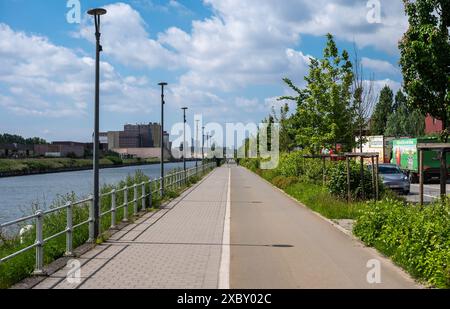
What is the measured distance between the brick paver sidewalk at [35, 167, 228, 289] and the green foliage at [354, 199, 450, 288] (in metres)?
2.96

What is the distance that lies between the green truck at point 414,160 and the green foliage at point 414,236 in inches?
818

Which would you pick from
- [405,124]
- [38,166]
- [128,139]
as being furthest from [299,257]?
[128,139]

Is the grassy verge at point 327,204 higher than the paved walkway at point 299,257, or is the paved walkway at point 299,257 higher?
the grassy verge at point 327,204

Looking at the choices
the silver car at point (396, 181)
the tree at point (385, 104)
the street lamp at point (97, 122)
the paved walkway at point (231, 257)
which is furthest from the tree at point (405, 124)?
the street lamp at point (97, 122)

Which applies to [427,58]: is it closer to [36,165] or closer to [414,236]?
[414,236]

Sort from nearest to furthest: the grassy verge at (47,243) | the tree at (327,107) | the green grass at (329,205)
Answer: the grassy verge at (47,243) < the green grass at (329,205) < the tree at (327,107)

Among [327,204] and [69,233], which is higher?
[69,233]

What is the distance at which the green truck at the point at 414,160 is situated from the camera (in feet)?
104

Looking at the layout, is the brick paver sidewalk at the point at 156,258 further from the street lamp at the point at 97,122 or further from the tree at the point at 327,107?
the tree at the point at 327,107

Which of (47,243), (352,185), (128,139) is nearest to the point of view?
(47,243)

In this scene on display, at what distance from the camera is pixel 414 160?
3206 centimetres

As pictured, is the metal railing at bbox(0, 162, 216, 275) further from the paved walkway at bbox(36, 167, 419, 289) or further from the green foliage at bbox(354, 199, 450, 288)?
the green foliage at bbox(354, 199, 450, 288)

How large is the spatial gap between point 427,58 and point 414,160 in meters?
20.7

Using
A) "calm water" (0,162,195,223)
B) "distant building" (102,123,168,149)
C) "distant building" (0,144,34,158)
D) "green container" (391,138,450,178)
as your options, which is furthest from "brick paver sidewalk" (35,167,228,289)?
"distant building" (102,123,168,149)
